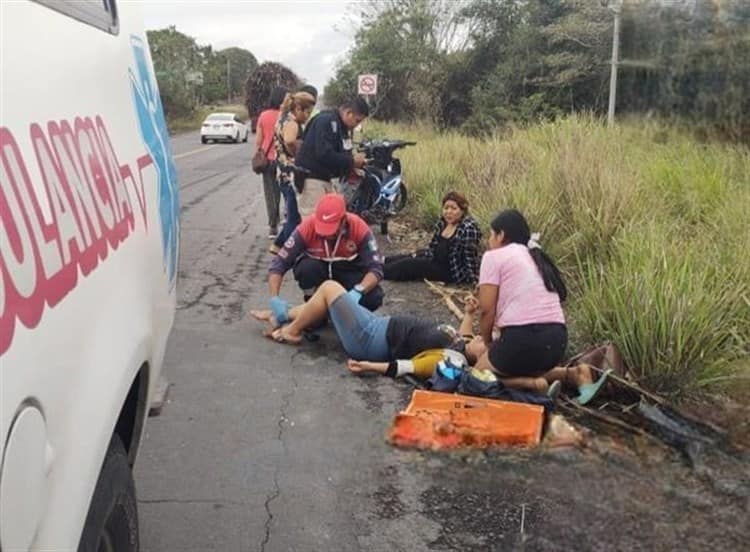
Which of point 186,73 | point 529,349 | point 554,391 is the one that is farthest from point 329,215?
point 186,73

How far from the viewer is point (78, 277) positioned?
162cm

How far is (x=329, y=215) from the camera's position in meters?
5.85

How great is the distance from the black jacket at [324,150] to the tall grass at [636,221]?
1556 mm

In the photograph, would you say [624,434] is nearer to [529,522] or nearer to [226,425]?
[529,522]

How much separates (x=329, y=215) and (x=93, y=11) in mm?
3654

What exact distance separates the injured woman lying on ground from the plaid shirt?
6.02ft

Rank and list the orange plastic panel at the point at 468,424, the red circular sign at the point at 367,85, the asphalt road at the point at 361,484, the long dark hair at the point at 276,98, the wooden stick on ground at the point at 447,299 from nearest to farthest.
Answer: the asphalt road at the point at 361,484
the orange plastic panel at the point at 468,424
the wooden stick on ground at the point at 447,299
the long dark hair at the point at 276,98
the red circular sign at the point at 367,85

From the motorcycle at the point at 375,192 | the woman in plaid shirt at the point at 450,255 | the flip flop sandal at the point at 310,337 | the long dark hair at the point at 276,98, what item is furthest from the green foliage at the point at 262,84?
the flip flop sandal at the point at 310,337

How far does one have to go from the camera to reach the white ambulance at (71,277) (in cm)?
130

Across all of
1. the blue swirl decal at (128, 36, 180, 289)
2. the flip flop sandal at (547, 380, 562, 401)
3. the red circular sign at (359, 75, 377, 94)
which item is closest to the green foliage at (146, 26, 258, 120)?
the red circular sign at (359, 75, 377, 94)

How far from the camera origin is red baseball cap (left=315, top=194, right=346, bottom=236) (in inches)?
229

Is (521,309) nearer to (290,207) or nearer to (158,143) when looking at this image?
(158,143)

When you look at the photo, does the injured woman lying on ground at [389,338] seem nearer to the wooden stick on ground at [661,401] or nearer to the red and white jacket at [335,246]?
the wooden stick on ground at [661,401]

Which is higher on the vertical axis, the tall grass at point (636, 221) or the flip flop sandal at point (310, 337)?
the tall grass at point (636, 221)
